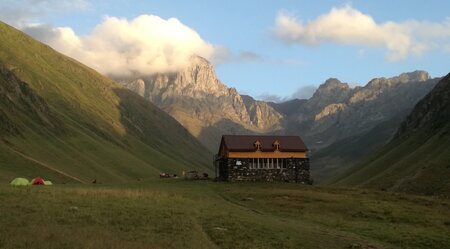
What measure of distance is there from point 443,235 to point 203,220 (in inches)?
695

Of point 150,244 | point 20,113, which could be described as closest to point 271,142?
point 150,244

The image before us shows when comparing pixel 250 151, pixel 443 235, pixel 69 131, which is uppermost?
pixel 69 131

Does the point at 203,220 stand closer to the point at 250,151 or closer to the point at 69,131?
the point at 250,151

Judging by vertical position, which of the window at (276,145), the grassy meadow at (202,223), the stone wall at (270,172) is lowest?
the grassy meadow at (202,223)

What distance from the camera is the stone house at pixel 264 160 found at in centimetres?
9075

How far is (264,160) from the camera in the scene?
3632 inches

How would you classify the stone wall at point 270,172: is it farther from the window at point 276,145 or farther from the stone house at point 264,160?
the window at point 276,145

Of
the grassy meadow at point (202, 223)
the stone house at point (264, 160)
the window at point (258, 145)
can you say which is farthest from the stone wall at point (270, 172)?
the grassy meadow at point (202, 223)

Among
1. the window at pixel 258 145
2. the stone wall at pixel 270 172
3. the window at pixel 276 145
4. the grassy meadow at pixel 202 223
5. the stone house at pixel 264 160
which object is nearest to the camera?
the grassy meadow at pixel 202 223

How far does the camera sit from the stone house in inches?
3573

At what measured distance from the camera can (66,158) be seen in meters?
144

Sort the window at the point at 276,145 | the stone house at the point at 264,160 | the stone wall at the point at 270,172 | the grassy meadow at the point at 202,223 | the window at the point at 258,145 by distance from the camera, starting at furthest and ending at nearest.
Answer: the window at the point at 276,145, the window at the point at 258,145, the stone house at the point at 264,160, the stone wall at the point at 270,172, the grassy meadow at the point at 202,223

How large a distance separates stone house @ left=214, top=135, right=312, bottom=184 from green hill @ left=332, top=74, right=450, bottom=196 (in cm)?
2040

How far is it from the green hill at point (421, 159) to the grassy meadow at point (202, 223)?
3583cm
